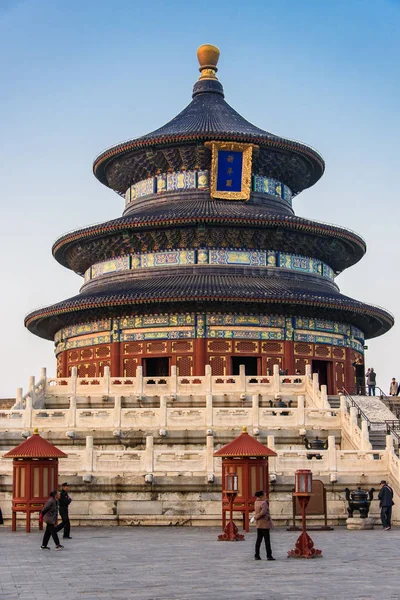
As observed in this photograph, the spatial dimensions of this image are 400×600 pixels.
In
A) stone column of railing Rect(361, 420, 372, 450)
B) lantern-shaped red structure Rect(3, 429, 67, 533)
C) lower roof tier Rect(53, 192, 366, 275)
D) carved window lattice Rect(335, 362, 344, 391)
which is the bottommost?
lantern-shaped red structure Rect(3, 429, 67, 533)

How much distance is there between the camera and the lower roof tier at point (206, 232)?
46156 mm

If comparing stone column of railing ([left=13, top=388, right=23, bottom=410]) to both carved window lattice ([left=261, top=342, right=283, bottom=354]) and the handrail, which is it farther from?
carved window lattice ([left=261, top=342, right=283, bottom=354])

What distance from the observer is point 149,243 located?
157ft

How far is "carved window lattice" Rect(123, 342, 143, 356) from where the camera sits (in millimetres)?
45531

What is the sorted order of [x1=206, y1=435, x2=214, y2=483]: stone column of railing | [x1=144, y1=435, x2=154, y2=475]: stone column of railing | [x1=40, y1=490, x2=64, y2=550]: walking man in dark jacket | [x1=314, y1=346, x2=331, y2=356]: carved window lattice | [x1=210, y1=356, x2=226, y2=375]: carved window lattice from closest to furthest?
[x1=40, y1=490, x2=64, y2=550]: walking man in dark jacket < [x1=206, y1=435, x2=214, y2=483]: stone column of railing < [x1=144, y1=435, x2=154, y2=475]: stone column of railing < [x1=210, y1=356, x2=226, y2=375]: carved window lattice < [x1=314, y1=346, x2=331, y2=356]: carved window lattice

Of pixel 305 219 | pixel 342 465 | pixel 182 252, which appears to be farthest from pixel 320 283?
pixel 342 465

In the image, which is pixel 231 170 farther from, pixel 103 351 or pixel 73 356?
pixel 73 356

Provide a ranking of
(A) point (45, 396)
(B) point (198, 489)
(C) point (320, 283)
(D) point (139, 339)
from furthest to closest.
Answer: (C) point (320, 283), (D) point (139, 339), (A) point (45, 396), (B) point (198, 489)

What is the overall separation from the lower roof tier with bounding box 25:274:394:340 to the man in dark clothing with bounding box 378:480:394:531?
2010cm

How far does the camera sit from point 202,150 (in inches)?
1944

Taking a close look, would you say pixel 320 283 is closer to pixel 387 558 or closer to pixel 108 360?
pixel 108 360

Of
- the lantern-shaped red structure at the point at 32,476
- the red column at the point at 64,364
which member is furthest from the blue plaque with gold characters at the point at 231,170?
the lantern-shaped red structure at the point at 32,476

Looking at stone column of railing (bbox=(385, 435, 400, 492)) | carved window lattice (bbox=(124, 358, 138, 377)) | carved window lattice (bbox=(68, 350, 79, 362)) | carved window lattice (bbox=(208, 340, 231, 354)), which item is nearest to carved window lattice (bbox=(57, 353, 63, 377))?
carved window lattice (bbox=(68, 350, 79, 362))

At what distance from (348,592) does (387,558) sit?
4360mm
